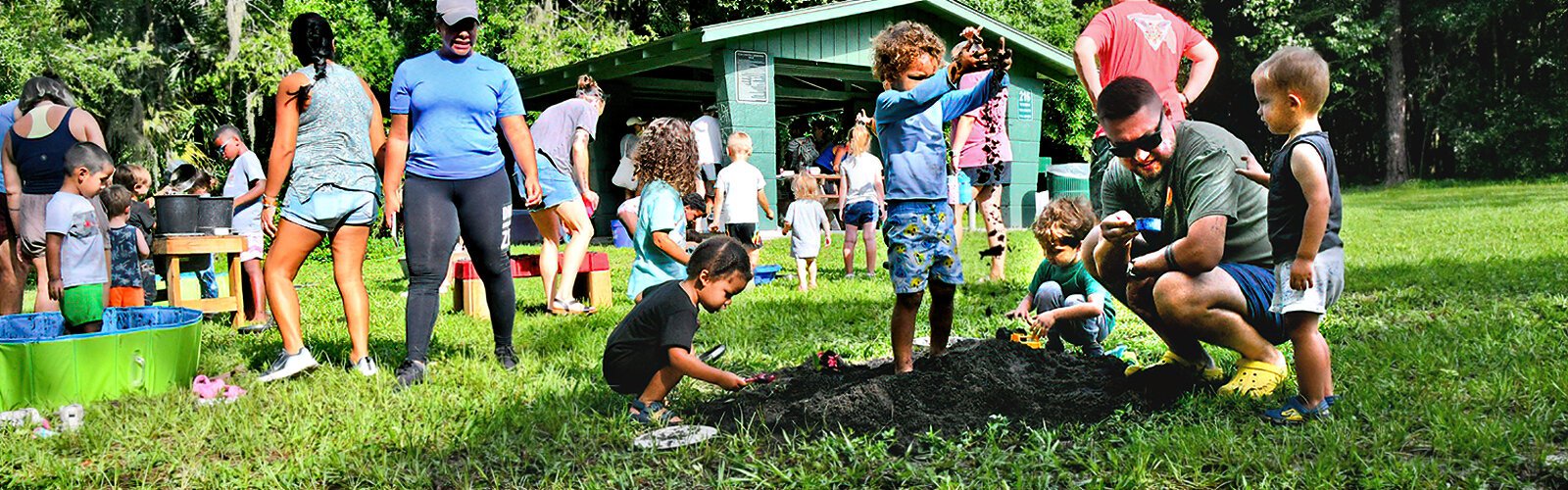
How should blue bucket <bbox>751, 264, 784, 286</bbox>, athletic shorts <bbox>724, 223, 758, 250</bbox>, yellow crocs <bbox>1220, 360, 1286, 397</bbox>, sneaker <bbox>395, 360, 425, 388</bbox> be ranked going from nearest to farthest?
yellow crocs <bbox>1220, 360, 1286, 397</bbox>, sneaker <bbox>395, 360, 425, 388</bbox>, athletic shorts <bbox>724, 223, 758, 250</bbox>, blue bucket <bbox>751, 264, 784, 286</bbox>

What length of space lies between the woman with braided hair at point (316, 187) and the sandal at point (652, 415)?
152 centimetres

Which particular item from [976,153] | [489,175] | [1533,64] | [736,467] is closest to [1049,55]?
[976,153]

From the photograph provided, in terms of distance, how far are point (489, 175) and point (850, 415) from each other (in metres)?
2.06

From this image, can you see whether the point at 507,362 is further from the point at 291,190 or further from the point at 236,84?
the point at 236,84

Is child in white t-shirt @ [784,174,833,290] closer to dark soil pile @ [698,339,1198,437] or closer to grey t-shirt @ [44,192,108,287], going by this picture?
dark soil pile @ [698,339,1198,437]

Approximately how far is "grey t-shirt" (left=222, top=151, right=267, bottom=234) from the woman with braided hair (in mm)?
2965

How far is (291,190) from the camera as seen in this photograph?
4449 millimetres

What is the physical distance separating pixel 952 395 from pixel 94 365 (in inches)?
133

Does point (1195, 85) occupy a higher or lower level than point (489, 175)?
higher

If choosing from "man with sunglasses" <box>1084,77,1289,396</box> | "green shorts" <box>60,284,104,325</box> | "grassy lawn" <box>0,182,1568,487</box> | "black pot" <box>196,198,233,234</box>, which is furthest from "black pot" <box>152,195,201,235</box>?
"man with sunglasses" <box>1084,77,1289,396</box>

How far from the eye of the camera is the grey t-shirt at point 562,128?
23.6 ft

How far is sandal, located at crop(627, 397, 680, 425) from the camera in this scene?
143 inches

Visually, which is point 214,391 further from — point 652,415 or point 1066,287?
point 1066,287

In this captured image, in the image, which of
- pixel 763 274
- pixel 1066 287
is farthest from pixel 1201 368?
pixel 763 274
